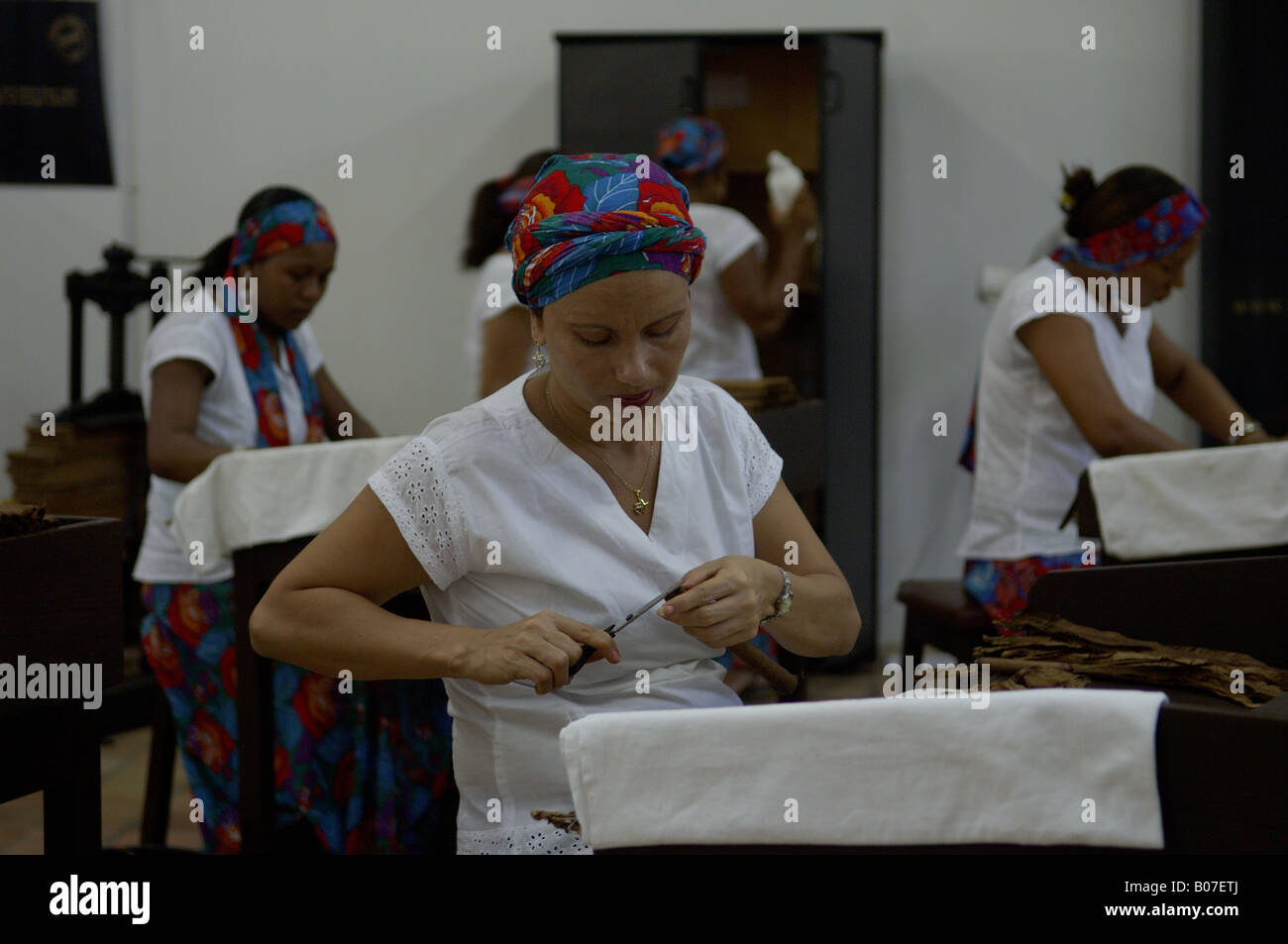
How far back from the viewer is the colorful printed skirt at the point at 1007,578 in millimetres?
3098

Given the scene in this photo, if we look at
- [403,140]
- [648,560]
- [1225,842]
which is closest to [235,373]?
[648,560]

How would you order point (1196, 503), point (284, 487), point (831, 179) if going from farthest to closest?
point (831, 179) < point (284, 487) < point (1196, 503)

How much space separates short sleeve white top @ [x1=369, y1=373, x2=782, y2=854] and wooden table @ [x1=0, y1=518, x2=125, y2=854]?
1.32 ft

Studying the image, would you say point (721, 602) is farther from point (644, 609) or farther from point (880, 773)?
point (880, 773)

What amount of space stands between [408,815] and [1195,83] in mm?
4295

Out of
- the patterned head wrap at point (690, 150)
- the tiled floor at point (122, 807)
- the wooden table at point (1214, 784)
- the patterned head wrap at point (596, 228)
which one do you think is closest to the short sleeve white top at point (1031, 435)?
the tiled floor at point (122, 807)

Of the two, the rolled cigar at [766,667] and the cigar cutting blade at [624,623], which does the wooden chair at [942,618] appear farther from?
the cigar cutting blade at [624,623]

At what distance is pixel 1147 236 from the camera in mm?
3104

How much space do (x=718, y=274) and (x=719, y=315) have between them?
0.14 metres

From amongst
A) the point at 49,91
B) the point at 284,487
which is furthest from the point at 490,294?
the point at 49,91

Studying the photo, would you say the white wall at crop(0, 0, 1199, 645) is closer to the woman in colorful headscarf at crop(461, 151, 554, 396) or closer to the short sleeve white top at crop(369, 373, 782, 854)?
the woman in colorful headscarf at crop(461, 151, 554, 396)

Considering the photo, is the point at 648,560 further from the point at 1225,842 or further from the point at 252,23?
the point at 252,23

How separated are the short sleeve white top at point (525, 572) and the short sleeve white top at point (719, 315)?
2.52 m

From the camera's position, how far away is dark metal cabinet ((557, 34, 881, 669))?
5.00 metres
